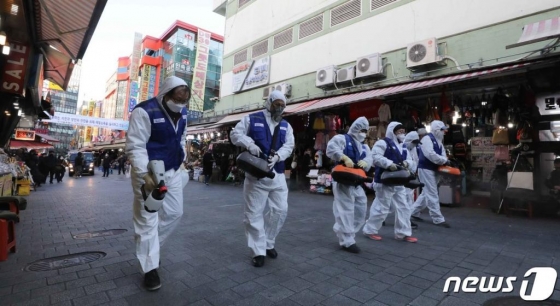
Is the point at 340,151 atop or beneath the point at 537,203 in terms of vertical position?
atop

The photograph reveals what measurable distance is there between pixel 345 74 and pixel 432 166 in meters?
6.90

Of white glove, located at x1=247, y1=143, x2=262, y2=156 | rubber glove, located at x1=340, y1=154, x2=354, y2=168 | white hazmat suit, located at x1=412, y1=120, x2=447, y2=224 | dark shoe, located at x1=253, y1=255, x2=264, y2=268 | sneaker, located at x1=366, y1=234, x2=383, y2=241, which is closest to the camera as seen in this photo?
dark shoe, located at x1=253, y1=255, x2=264, y2=268

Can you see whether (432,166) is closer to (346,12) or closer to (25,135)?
(346,12)

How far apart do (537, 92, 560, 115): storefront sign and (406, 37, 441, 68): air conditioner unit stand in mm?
2970

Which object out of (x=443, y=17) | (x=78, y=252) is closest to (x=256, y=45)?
(x=443, y=17)

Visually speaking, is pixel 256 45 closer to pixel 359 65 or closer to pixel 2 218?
pixel 359 65

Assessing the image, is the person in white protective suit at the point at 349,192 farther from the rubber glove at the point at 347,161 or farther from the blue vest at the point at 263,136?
the blue vest at the point at 263,136

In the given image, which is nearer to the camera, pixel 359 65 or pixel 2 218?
pixel 2 218

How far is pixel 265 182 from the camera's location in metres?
3.45

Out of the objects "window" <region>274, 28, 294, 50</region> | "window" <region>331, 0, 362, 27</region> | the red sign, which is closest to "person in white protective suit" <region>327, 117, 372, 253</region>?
the red sign

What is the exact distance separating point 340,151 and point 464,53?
755 centimetres

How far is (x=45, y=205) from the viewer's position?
7738 millimetres

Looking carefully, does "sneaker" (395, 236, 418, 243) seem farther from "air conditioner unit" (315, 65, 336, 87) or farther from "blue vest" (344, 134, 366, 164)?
"air conditioner unit" (315, 65, 336, 87)

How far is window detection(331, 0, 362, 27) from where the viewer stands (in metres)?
12.3
